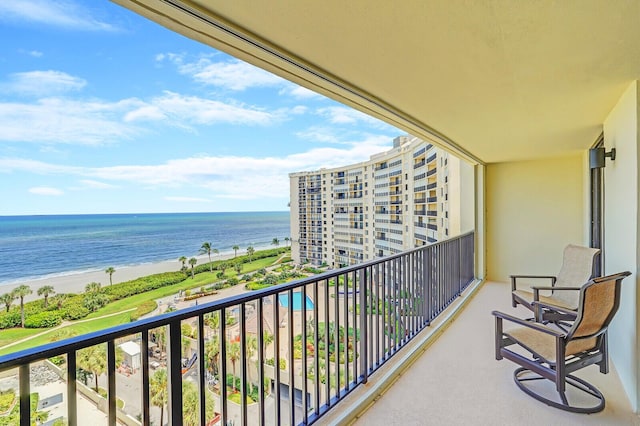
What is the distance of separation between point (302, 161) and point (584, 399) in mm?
40552

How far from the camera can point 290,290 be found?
1.66 meters

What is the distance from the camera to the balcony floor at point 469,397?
197 centimetres

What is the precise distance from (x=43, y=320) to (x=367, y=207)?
2138 centimetres

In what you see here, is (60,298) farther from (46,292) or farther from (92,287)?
(92,287)

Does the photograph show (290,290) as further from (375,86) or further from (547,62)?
(547,62)

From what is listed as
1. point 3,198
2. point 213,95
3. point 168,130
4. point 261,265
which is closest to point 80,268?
point 3,198

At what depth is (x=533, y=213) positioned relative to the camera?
17.9 ft

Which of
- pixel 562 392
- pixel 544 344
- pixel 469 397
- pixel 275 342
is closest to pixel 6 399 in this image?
pixel 275 342

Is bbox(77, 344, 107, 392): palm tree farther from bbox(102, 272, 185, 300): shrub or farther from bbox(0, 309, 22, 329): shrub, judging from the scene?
bbox(102, 272, 185, 300): shrub

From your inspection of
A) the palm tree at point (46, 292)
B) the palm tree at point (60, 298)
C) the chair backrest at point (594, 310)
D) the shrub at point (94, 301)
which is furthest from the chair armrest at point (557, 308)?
the palm tree at point (46, 292)

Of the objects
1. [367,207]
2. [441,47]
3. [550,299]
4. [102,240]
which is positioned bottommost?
[102,240]

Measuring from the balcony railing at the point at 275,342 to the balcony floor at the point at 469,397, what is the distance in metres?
0.25

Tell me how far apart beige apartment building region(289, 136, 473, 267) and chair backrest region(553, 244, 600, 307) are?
12152 mm

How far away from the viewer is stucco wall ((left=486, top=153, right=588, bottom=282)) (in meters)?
5.16
